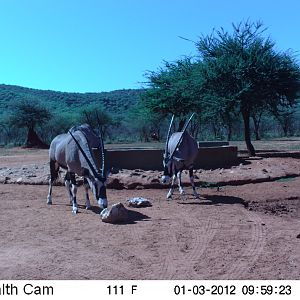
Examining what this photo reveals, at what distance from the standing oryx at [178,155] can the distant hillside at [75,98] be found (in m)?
66.7

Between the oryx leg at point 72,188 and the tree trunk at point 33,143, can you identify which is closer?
the oryx leg at point 72,188

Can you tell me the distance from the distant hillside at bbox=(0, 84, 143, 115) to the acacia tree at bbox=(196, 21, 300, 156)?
5689 cm

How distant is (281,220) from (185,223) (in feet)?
6.11

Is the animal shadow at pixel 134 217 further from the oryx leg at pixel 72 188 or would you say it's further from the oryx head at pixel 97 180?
the oryx leg at pixel 72 188

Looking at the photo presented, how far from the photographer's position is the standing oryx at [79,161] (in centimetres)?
1071

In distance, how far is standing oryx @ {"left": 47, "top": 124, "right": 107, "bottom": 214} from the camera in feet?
35.2

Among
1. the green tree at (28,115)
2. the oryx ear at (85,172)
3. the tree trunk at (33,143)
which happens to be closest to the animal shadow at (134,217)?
the oryx ear at (85,172)

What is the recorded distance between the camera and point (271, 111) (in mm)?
24688

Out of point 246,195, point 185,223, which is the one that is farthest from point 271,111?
point 185,223

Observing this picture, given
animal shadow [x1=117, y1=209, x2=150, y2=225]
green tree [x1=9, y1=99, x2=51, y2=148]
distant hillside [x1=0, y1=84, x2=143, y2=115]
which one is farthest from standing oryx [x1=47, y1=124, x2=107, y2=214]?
A: distant hillside [x1=0, y1=84, x2=143, y2=115]

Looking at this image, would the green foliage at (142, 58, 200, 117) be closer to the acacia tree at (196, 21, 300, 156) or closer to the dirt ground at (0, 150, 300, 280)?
the acacia tree at (196, 21, 300, 156)

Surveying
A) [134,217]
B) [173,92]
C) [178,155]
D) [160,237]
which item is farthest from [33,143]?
[160,237]

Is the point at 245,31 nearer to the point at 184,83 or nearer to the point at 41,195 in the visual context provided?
the point at 184,83

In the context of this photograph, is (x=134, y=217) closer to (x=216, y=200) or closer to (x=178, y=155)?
(x=216, y=200)
